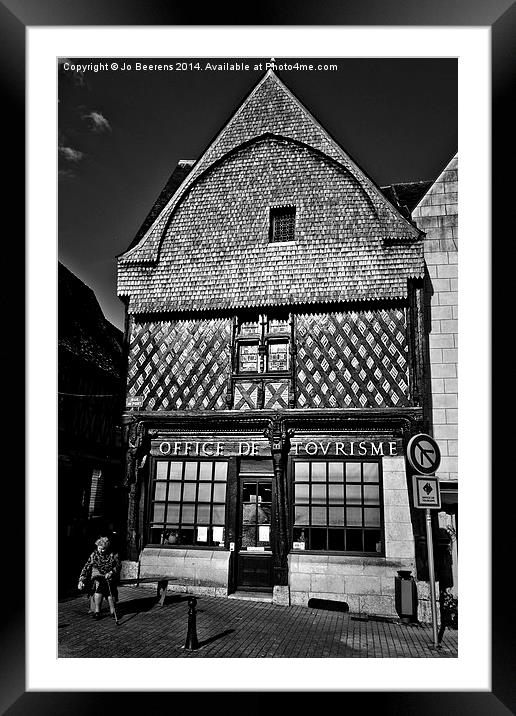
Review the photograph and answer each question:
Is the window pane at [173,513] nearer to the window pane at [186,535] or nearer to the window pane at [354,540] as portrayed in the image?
the window pane at [186,535]

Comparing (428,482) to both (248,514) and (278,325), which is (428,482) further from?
(278,325)

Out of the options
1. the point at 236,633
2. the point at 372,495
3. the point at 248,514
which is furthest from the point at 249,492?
the point at 236,633

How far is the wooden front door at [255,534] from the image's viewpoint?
10.5 meters

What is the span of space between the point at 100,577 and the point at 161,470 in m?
2.75

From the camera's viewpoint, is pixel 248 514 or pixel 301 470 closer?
pixel 301 470

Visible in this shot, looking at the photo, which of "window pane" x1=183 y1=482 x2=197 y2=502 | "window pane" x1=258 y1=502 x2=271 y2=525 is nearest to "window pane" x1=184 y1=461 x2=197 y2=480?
"window pane" x1=183 y1=482 x2=197 y2=502

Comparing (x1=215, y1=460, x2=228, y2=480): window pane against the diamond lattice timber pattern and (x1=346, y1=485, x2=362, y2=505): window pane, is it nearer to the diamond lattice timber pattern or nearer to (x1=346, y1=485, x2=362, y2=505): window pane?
the diamond lattice timber pattern

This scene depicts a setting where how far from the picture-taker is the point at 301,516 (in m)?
10.4

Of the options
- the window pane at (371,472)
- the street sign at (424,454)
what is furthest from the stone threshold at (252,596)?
the street sign at (424,454)
